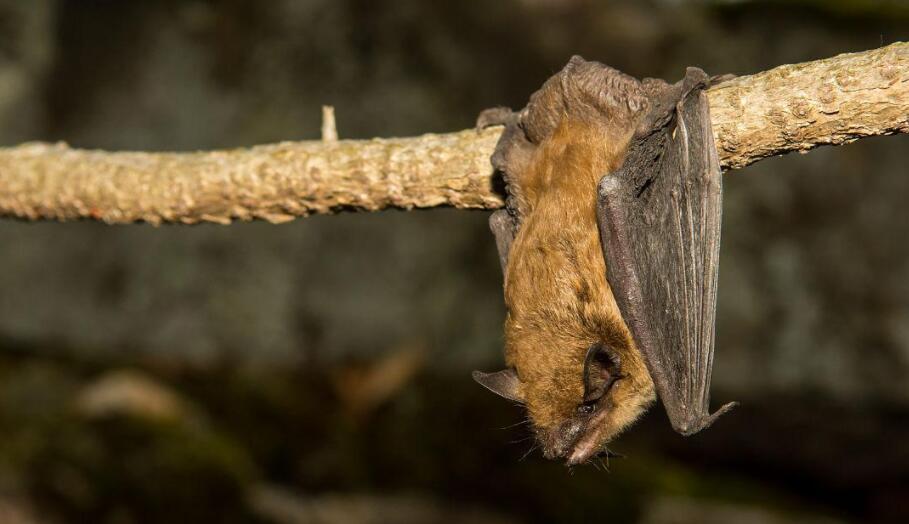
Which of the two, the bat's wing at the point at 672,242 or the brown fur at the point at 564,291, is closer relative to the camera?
the bat's wing at the point at 672,242

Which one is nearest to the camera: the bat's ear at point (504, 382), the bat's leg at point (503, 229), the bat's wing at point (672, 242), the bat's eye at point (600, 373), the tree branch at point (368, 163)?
the tree branch at point (368, 163)

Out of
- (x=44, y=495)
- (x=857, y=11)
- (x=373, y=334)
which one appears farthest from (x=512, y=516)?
(x=857, y=11)

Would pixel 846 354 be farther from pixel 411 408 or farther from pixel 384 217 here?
pixel 384 217

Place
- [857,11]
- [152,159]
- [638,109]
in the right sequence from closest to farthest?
[638,109] < [152,159] < [857,11]

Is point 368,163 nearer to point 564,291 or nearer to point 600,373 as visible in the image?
point 564,291

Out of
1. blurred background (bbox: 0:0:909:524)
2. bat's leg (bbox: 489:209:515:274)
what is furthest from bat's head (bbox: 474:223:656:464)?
blurred background (bbox: 0:0:909:524)

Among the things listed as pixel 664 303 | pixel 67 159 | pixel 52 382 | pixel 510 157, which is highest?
pixel 67 159

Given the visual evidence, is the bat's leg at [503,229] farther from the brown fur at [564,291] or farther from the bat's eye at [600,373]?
the bat's eye at [600,373]

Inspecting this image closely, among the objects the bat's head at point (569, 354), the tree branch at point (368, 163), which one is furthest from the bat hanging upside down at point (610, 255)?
the tree branch at point (368, 163)

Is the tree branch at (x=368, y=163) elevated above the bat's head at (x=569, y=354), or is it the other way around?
the tree branch at (x=368, y=163)
